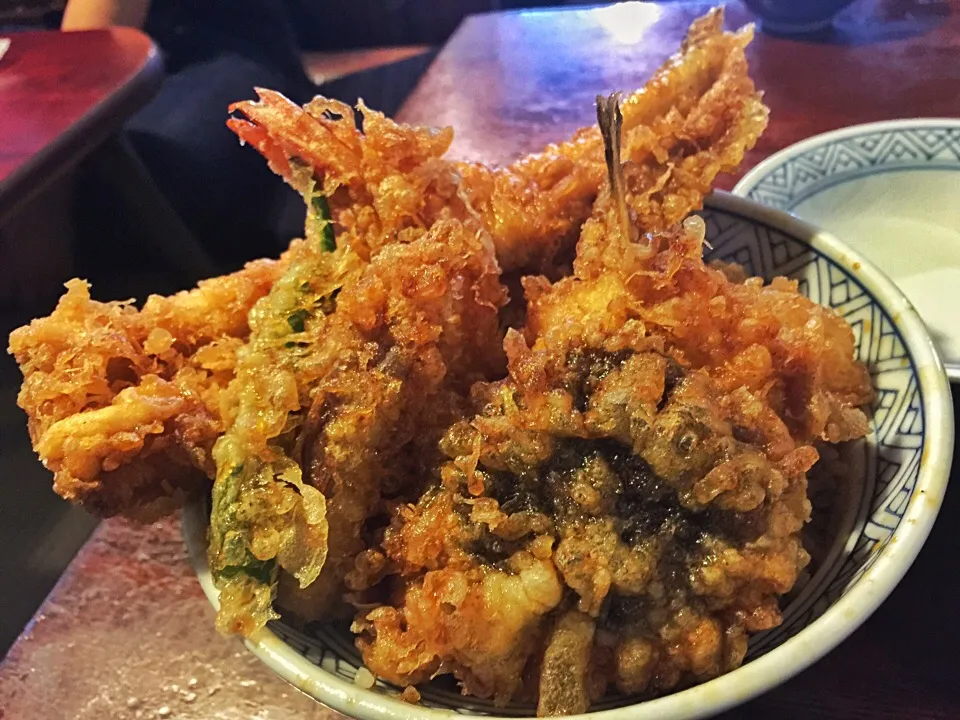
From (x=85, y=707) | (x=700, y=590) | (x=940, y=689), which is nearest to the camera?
(x=700, y=590)

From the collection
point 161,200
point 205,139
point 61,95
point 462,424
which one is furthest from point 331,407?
point 205,139

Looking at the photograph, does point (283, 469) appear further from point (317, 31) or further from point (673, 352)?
point (317, 31)

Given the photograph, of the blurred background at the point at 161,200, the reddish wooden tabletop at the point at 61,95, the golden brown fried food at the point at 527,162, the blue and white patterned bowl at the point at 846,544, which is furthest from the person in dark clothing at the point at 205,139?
the blue and white patterned bowl at the point at 846,544

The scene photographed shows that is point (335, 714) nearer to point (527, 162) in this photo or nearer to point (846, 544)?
point (846, 544)

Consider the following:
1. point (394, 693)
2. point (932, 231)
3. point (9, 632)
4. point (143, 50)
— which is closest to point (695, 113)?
point (932, 231)

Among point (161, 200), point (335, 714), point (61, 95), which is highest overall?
point (61, 95)

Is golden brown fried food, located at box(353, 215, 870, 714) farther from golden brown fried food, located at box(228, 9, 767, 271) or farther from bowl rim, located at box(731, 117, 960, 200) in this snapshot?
bowl rim, located at box(731, 117, 960, 200)
